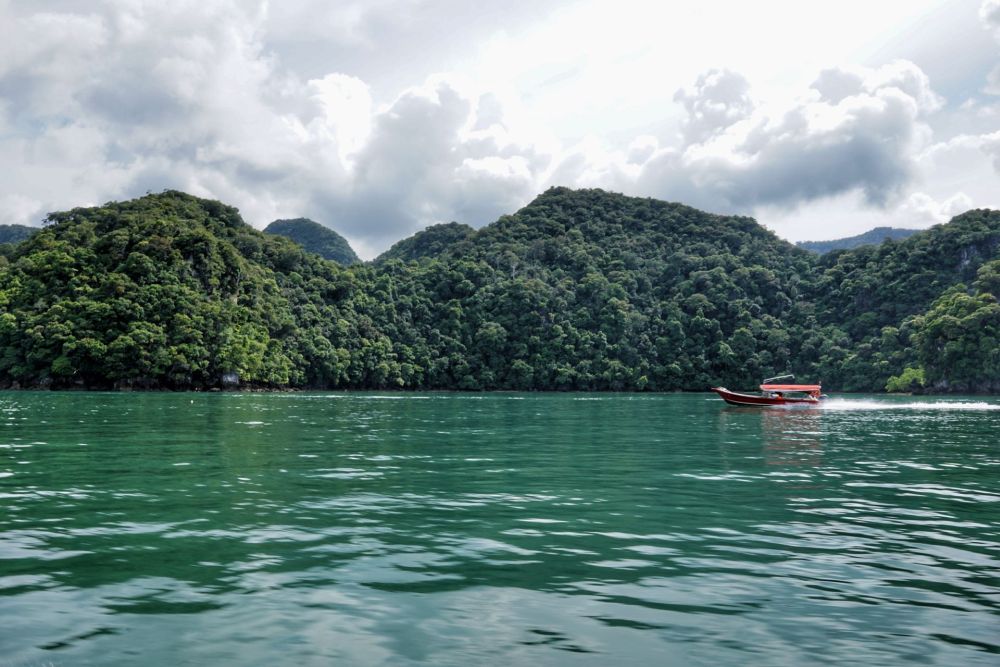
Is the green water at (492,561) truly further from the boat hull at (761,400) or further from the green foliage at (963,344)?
the green foliage at (963,344)

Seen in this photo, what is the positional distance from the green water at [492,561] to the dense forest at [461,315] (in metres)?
101

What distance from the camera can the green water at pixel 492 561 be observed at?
25.9 feet

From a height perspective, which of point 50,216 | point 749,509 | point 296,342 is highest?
point 50,216

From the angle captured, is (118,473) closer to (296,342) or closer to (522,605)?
(522,605)

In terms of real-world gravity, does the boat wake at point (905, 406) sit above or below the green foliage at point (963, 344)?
below

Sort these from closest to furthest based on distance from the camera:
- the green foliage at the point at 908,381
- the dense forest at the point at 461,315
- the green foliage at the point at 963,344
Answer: the dense forest at the point at 461,315
the green foliage at the point at 963,344
the green foliage at the point at 908,381

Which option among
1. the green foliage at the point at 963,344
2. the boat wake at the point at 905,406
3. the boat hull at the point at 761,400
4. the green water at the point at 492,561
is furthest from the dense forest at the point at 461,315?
the green water at the point at 492,561

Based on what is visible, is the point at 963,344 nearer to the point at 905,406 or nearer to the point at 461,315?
the point at 905,406

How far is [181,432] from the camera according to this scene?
35.4 meters

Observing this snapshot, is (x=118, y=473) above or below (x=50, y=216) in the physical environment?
below

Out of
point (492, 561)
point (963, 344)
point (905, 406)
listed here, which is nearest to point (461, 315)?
point (963, 344)

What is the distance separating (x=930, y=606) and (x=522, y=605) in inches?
188

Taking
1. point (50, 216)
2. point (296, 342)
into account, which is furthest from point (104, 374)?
point (50, 216)

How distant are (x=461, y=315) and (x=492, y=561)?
6234 inches
